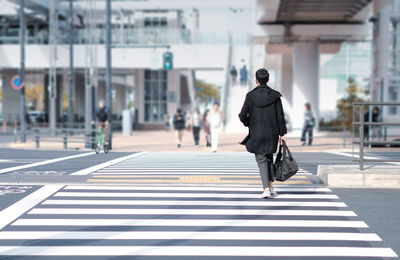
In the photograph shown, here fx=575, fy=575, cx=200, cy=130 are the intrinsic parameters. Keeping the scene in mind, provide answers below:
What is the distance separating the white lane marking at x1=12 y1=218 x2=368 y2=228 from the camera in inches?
269

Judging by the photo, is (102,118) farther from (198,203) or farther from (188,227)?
(188,227)

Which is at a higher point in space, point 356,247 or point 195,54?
point 195,54

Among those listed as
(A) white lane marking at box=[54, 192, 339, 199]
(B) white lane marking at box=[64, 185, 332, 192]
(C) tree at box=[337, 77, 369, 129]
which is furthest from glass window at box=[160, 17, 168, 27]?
(A) white lane marking at box=[54, 192, 339, 199]

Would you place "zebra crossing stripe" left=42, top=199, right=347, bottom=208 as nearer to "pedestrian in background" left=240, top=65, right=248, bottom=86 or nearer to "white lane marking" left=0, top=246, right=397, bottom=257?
"white lane marking" left=0, top=246, right=397, bottom=257

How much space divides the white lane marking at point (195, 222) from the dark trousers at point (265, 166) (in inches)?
64.1

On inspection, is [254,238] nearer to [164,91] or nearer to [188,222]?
A: [188,222]

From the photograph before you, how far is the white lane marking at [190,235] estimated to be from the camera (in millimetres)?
6176

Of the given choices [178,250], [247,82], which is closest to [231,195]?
[178,250]

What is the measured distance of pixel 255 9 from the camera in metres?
33.2

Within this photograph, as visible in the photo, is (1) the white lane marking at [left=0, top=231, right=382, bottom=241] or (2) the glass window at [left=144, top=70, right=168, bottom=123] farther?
(2) the glass window at [left=144, top=70, right=168, bottom=123]

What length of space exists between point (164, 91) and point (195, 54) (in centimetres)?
930

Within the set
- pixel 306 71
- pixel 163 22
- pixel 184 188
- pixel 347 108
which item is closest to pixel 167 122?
pixel 163 22

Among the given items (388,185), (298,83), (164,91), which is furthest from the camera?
(164,91)

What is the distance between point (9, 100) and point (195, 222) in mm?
53118
